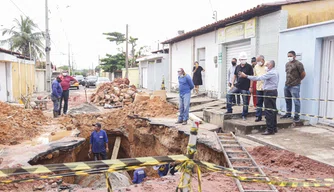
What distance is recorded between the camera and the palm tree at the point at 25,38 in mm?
33844

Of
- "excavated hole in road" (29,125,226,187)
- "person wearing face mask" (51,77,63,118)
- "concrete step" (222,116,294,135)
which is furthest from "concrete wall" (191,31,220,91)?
"person wearing face mask" (51,77,63,118)

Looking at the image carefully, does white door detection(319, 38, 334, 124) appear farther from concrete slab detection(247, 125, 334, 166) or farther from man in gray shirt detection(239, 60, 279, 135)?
man in gray shirt detection(239, 60, 279, 135)

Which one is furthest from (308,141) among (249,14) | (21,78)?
(21,78)

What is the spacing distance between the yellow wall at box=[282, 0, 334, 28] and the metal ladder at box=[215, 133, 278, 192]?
4.43 m

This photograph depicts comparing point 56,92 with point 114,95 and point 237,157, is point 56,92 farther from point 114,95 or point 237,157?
point 237,157

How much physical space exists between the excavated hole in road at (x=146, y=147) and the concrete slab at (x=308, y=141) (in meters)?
1.21

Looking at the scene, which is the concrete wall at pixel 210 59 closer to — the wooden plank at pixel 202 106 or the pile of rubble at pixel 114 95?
the wooden plank at pixel 202 106

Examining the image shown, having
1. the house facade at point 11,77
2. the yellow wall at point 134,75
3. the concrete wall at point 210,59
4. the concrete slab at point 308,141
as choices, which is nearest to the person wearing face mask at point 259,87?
the concrete slab at point 308,141

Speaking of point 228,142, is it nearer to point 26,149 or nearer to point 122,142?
point 26,149

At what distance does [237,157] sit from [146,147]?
5994 millimetres

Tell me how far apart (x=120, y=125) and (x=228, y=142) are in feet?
19.5

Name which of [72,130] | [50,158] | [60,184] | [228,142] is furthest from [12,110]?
[228,142]

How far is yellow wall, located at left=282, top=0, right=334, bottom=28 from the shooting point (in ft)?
29.5

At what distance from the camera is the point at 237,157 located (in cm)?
573
